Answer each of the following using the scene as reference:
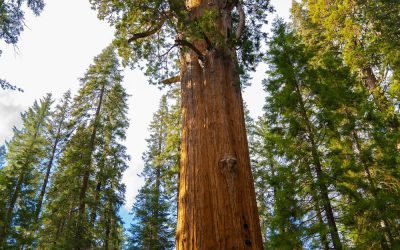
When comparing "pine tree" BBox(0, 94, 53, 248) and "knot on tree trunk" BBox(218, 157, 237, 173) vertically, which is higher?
"pine tree" BBox(0, 94, 53, 248)

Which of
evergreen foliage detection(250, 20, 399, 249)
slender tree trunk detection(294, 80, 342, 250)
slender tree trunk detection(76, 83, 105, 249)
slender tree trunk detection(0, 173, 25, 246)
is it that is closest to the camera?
→ slender tree trunk detection(294, 80, 342, 250)

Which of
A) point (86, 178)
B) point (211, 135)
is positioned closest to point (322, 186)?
point (211, 135)

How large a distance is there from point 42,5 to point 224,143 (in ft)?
34.1

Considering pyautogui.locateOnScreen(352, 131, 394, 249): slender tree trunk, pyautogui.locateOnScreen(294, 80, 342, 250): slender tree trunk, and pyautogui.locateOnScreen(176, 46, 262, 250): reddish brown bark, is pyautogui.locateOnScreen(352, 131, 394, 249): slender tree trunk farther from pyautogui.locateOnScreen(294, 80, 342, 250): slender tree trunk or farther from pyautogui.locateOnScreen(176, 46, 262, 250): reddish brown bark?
pyautogui.locateOnScreen(176, 46, 262, 250): reddish brown bark

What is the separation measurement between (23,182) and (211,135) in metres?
22.2

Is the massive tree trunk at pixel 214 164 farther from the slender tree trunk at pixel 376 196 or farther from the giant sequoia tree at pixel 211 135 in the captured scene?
the slender tree trunk at pixel 376 196

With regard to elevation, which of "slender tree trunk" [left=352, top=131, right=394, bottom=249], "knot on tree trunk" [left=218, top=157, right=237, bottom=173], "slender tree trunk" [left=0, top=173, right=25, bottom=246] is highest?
"slender tree trunk" [left=0, top=173, right=25, bottom=246]

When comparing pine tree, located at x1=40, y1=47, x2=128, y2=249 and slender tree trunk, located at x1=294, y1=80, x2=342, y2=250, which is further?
pine tree, located at x1=40, y1=47, x2=128, y2=249

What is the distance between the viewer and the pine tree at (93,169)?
1762 cm

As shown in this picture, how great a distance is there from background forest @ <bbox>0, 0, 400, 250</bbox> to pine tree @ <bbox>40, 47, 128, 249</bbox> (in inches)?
3.1

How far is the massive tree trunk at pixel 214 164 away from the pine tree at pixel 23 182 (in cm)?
1075

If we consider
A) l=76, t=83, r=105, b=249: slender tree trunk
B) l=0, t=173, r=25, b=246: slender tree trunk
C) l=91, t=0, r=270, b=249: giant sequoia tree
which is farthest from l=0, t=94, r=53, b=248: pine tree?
l=91, t=0, r=270, b=249: giant sequoia tree

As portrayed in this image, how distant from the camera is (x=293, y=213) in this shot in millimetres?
9109

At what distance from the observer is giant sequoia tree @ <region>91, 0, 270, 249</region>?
3449 mm
